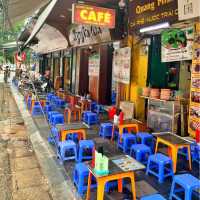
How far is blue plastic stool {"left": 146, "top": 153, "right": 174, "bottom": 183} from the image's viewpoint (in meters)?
4.87

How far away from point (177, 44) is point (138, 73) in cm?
231

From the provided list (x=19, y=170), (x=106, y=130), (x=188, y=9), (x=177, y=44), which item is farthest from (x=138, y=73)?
(x=19, y=170)

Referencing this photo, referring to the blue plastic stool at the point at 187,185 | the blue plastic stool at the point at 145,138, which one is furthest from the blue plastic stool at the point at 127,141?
the blue plastic stool at the point at 187,185

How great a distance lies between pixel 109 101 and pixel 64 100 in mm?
2411

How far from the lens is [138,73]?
940 cm

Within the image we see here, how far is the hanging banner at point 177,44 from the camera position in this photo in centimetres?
695

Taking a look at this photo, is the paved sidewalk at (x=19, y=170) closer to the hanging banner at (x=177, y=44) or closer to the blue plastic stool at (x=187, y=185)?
the blue plastic stool at (x=187, y=185)

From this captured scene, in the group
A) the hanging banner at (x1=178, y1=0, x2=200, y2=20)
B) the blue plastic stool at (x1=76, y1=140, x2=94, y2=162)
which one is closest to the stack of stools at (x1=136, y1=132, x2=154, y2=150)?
the blue plastic stool at (x1=76, y1=140, x2=94, y2=162)

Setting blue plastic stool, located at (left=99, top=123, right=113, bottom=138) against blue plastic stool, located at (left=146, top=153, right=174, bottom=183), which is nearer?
blue plastic stool, located at (left=146, top=153, right=174, bottom=183)

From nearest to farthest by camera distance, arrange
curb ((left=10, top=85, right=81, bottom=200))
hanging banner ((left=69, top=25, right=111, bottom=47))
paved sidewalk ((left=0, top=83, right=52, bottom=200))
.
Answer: curb ((left=10, top=85, right=81, bottom=200)), paved sidewalk ((left=0, top=83, right=52, bottom=200)), hanging banner ((left=69, top=25, right=111, bottom=47))

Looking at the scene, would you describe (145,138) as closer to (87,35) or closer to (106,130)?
(106,130)

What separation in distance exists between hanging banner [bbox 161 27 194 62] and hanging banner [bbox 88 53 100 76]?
4849 mm

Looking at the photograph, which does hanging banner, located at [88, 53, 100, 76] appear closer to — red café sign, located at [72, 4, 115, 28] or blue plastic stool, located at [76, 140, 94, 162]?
red café sign, located at [72, 4, 115, 28]

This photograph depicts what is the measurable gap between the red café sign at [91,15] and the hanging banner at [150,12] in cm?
94
